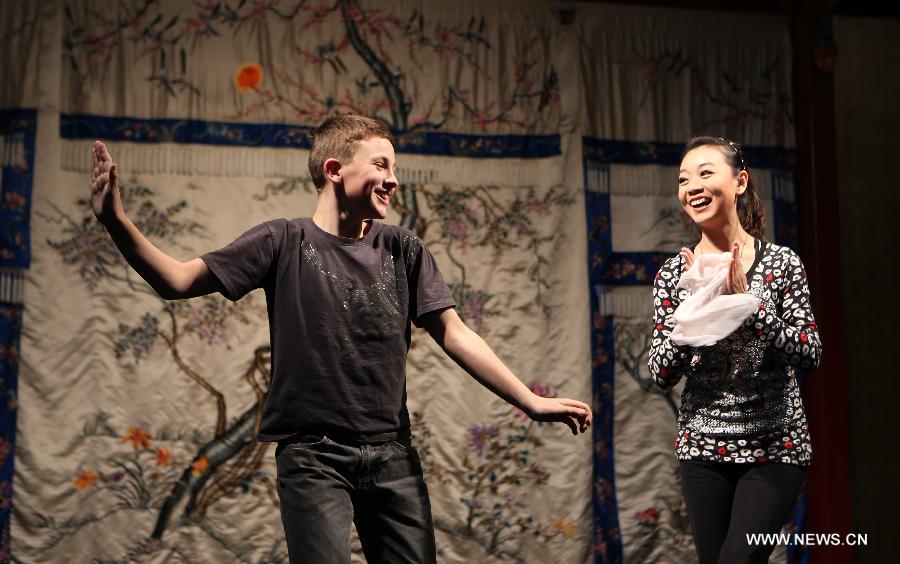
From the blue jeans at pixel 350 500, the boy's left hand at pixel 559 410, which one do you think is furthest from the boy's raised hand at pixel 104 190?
the boy's left hand at pixel 559 410

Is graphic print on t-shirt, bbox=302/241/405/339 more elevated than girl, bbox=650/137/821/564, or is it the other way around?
graphic print on t-shirt, bbox=302/241/405/339

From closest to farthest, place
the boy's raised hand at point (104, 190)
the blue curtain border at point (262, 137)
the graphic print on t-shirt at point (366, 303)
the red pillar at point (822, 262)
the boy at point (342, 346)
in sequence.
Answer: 1. the boy's raised hand at point (104, 190)
2. the boy at point (342, 346)
3. the graphic print on t-shirt at point (366, 303)
4. the blue curtain border at point (262, 137)
5. the red pillar at point (822, 262)

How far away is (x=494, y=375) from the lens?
1938mm

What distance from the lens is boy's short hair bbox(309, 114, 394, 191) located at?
201 centimetres

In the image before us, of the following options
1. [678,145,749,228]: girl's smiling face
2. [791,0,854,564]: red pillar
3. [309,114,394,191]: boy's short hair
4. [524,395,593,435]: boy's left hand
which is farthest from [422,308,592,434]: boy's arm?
[791,0,854,564]: red pillar

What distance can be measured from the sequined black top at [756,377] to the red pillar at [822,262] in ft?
5.51

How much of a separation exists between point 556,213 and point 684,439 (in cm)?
167

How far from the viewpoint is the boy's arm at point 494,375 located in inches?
74.4

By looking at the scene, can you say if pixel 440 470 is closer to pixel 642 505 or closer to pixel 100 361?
pixel 642 505

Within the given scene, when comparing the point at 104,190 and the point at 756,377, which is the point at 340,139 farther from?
the point at 756,377

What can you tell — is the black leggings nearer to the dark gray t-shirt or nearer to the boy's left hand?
the boy's left hand

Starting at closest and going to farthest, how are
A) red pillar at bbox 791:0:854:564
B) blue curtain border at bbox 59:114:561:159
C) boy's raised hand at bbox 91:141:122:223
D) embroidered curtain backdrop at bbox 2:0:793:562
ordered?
boy's raised hand at bbox 91:141:122:223 < embroidered curtain backdrop at bbox 2:0:793:562 < blue curtain border at bbox 59:114:561:159 < red pillar at bbox 791:0:854:564

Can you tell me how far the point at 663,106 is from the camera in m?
3.77

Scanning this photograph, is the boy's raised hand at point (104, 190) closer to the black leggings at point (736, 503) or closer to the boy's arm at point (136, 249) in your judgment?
the boy's arm at point (136, 249)
